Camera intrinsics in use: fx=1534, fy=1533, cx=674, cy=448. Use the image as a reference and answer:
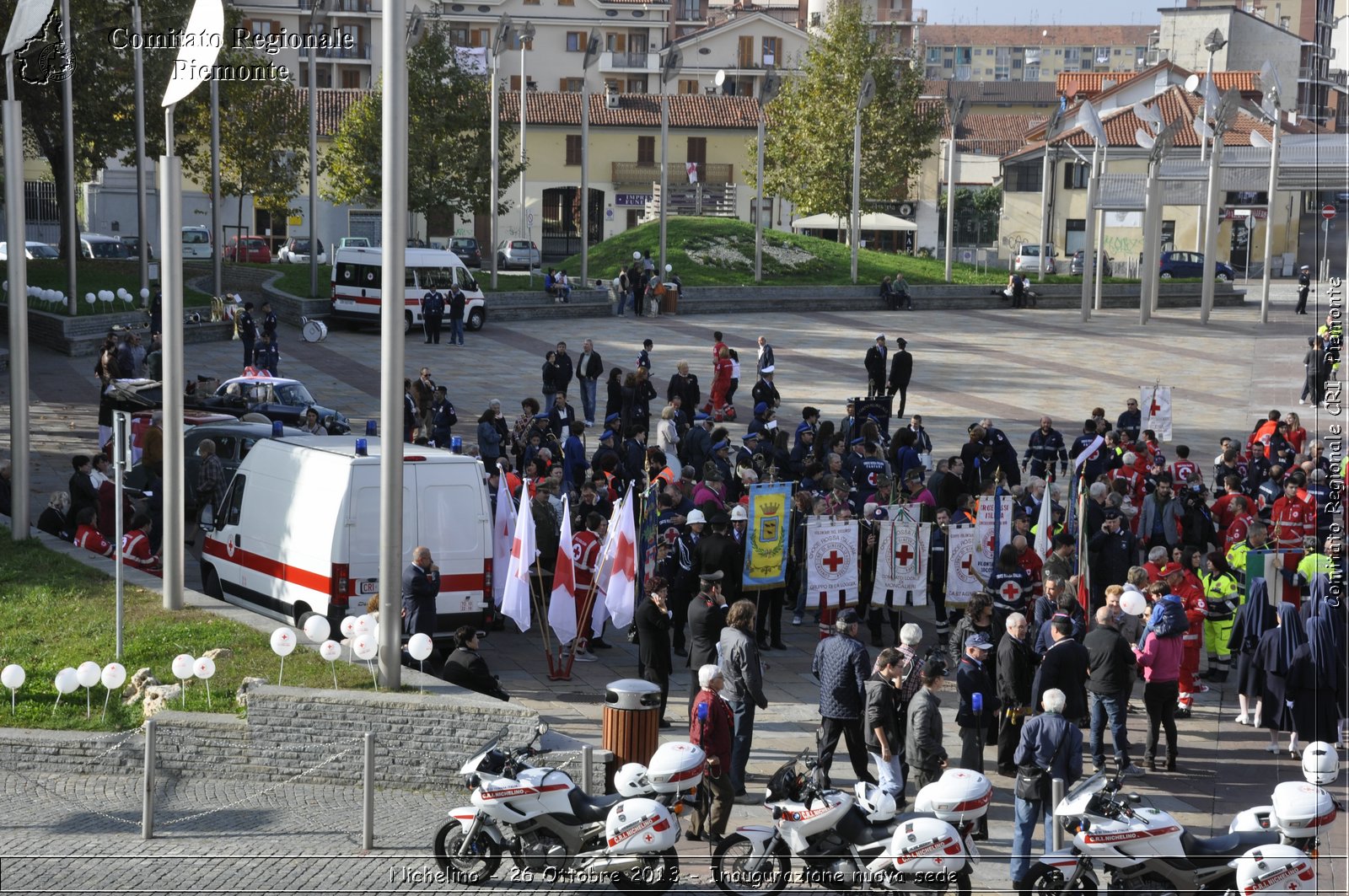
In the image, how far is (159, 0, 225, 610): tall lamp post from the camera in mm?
14133

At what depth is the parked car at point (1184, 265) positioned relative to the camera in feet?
191

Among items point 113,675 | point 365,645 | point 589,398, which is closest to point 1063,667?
point 365,645

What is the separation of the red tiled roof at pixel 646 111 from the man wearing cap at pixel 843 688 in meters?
64.9

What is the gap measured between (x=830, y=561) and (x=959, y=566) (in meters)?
1.33

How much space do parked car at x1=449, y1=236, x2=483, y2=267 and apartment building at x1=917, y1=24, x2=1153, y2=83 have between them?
9611 centimetres

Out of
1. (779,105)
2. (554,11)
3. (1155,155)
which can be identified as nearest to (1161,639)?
(1155,155)

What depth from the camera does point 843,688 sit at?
11.2 m

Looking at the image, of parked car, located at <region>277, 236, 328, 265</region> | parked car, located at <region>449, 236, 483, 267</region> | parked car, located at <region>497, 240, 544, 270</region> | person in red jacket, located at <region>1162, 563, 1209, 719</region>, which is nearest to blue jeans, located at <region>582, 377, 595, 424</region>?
person in red jacket, located at <region>1162, 563, 1209, 719</region>

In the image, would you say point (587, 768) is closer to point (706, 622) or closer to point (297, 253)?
point (706, 622)

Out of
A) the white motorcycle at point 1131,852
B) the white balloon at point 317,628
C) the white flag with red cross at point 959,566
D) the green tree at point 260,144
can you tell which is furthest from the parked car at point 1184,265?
the white motorcycle at point 1131,852

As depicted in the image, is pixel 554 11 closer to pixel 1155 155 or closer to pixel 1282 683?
pixel 1155 155

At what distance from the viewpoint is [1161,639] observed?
12258 millimetres

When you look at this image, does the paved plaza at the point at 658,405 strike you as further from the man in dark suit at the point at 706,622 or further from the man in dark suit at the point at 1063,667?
the man in dark suit at the point at 1063,667

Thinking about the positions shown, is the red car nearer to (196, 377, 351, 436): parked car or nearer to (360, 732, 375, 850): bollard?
(196, 377, 351, 436): parked car
